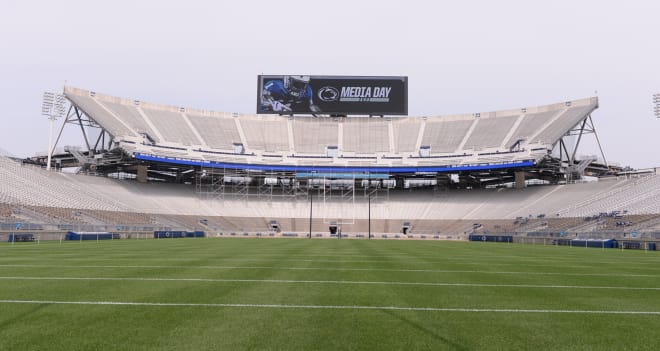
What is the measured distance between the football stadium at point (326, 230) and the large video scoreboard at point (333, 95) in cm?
33

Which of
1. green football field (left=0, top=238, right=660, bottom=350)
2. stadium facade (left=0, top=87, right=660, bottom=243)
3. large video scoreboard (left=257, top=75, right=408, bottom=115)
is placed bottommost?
green football field (left=0, top=238, right=660, bottom=350)

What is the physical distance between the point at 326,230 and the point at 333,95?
2162cm

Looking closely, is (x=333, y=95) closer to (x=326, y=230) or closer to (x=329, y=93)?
(x=329, y=93)

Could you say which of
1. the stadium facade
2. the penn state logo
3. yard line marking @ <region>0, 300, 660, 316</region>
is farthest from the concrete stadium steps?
yard line marking @ <region>0, 300, 660, 316</region>

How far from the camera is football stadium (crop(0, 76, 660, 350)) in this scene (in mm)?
5773

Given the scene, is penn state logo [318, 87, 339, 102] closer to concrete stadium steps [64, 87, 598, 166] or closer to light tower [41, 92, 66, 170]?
concrete stadium steps [64, 87, 598, 166]

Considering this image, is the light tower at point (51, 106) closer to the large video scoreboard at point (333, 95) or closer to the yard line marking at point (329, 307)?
the large video scoreboard at point (333, 95)

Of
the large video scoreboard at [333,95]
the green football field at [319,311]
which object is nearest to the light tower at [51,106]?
the large video scoreboard at [333,95]

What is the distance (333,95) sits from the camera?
70500 mm

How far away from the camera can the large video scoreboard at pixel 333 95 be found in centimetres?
6969

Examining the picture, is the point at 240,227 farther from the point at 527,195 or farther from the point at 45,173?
the point at 527,195

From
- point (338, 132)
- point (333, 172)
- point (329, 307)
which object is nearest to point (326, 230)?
point (333, 172)

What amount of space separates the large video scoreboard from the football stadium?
0.33 meters

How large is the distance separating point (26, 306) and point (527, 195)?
6108 cm
